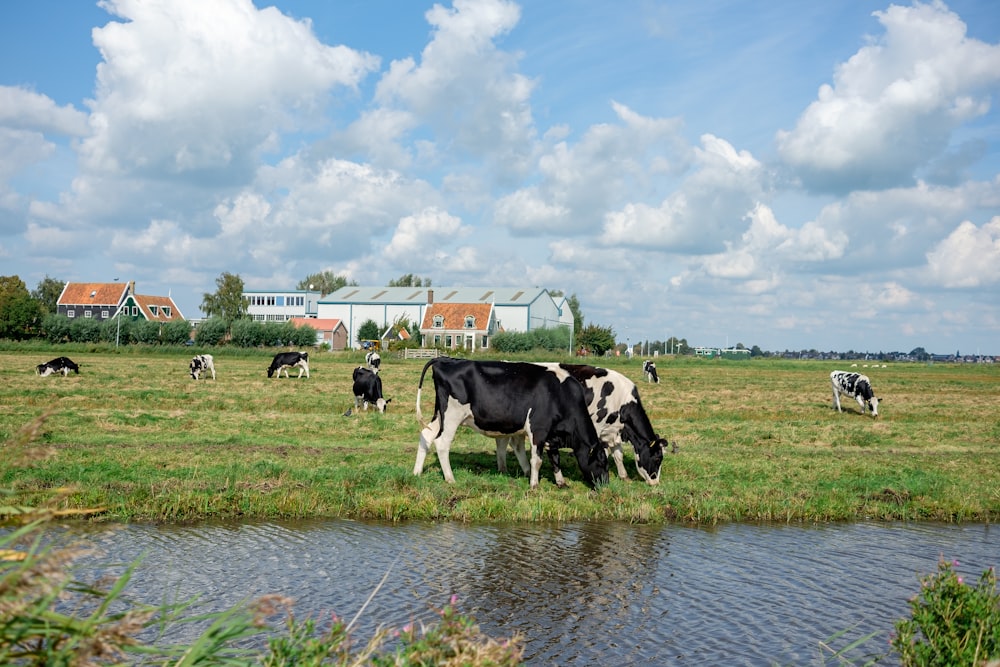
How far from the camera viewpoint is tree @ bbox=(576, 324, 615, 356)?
96.7m

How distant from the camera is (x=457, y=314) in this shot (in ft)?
324

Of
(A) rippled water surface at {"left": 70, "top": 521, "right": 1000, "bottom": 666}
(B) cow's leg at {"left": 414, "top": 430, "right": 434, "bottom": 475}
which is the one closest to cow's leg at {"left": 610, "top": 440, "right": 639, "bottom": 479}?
(A) rippled water surface at {"left": 70, "top": 521, "right": 1000, "bottom": 666}

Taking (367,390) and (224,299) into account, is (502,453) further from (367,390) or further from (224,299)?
(224,299)

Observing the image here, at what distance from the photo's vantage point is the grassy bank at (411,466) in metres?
12.8

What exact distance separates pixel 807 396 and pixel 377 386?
72.8 feet

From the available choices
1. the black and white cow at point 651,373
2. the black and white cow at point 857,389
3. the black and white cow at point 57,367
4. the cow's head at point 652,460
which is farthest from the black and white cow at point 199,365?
the cow's head at point 652,460

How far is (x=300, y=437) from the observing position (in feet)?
65.8

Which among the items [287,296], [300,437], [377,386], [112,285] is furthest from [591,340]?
[300,437]

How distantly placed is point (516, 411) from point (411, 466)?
270 cm

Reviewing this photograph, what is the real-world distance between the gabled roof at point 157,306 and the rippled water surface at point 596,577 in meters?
102

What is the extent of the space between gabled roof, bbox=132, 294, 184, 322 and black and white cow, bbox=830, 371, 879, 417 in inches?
3594

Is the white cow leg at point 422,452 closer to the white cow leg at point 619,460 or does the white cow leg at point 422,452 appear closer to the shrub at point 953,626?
the white cow leg at point 619,460

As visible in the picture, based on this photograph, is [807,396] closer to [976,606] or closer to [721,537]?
[721,537]

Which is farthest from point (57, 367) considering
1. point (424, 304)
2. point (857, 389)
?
point (424, 304)
